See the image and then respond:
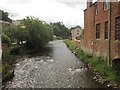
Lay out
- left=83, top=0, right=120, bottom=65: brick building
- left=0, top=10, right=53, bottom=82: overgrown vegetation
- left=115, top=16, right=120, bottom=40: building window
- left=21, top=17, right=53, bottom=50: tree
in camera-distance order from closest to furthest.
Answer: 1. left=115, top=16, right=120, bottom=40: building window
2. left=83, top=0, right=120, bottom=65: brick building
3. left=0, top=10, right=53, bottom=82: overgrown vegetation
4. left=21, top=17, right=53, bottom=50: tree

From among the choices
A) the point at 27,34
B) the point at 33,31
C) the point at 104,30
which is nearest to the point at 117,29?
the point at 104,30

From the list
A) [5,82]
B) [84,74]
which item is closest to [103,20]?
[84,74]

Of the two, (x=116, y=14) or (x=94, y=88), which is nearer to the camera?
(x=94, y=88)

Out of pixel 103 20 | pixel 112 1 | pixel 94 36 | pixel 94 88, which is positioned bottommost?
pixel 94 88

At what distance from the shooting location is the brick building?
1655 centimetres

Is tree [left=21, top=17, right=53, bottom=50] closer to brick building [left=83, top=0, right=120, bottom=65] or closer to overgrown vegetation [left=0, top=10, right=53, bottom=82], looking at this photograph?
overgrown vegetation [left=0, top=10, right=53, bottom=82]

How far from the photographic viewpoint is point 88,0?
2691 cm

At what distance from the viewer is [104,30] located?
64.1ft

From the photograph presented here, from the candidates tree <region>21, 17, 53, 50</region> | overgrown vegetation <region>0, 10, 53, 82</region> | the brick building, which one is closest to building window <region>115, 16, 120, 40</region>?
the brick building

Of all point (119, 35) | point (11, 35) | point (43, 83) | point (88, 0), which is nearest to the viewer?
point (43, 83)

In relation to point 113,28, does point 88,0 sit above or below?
above

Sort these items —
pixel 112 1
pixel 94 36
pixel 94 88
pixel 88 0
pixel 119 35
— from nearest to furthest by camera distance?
pixel 94 88
pixel 119 35
pixel 112 1
pixel 94 36
pixel 88 0

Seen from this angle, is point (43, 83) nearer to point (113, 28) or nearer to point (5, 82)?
point (5, 82)

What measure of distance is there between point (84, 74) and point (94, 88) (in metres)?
4.05
